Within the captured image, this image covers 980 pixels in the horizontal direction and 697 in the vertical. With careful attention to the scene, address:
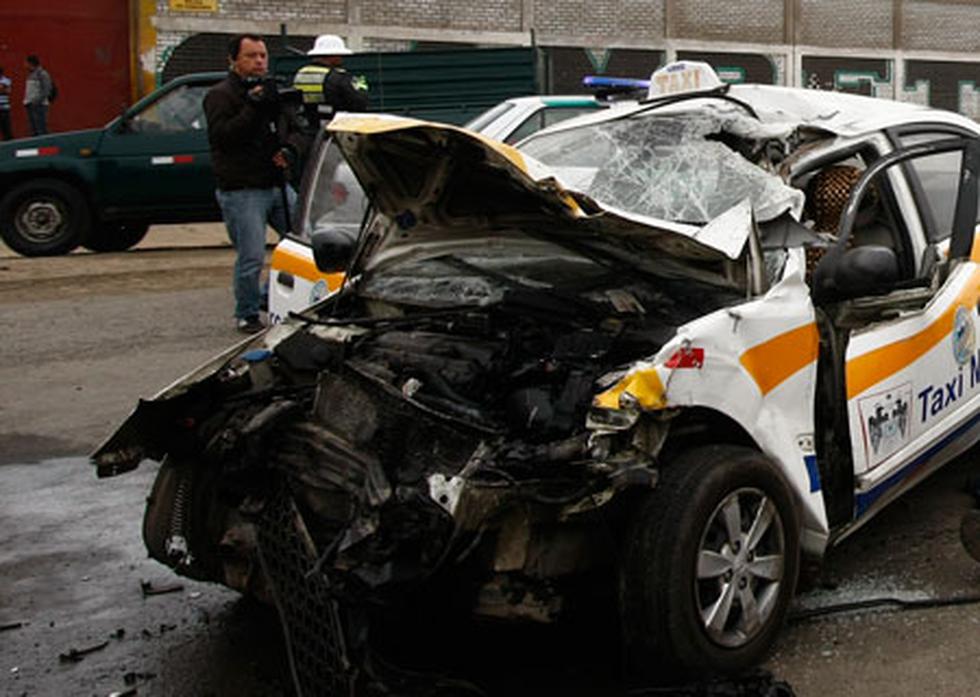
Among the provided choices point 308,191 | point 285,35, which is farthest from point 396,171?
point 285,35

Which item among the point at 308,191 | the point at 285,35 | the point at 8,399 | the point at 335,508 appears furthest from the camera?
the point at 285,35

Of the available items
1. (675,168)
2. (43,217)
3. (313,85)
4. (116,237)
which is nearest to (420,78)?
(116,237)

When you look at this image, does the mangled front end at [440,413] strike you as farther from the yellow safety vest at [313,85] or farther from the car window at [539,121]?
the yellow safety vest at [313,85]

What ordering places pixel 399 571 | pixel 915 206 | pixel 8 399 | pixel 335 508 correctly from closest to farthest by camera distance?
pixel 399 571 < pixel 335 508 < pixel 915 206 < pixel 8 399

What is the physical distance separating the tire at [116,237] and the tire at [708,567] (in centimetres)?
1166

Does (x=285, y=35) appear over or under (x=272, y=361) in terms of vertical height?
over

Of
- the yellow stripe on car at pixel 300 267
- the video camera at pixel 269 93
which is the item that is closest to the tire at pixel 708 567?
the yellow stripe on car at pixel 300 267

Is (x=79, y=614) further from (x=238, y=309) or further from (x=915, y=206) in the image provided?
Result: (x=238, y=309)

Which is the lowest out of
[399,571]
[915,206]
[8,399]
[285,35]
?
[8,399]

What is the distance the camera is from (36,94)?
21.2 meters

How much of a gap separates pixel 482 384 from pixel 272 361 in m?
0.83

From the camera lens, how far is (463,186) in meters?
4.06

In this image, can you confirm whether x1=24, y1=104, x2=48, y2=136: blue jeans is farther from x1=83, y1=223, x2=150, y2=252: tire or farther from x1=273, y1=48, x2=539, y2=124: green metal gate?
x1=273, y1=48, x2=539, y2=124: green metal gate

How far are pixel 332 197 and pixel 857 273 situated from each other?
141 inches
